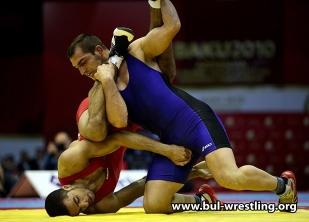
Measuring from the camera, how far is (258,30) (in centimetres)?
1188

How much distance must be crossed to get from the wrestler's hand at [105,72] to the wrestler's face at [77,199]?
75 cm

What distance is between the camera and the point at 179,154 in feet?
17.4

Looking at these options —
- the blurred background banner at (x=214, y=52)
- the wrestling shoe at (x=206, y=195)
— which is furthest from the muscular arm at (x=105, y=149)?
the blurred background banner at (x=214, y=52)

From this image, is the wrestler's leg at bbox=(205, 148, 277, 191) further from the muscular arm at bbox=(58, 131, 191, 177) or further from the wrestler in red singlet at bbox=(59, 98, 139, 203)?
the wrestler in red singlet at bbox=(59, 98, 139, 203)

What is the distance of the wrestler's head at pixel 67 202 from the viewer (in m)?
5.16

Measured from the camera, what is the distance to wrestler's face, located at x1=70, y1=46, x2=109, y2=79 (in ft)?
17.4

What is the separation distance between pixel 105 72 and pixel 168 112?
498 millimetres

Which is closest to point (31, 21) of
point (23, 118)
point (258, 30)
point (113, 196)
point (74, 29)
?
point (23, 118)

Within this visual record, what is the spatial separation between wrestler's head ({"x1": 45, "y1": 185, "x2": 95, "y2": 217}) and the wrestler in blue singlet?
1.70ft

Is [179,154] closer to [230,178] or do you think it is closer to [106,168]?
[230,178]

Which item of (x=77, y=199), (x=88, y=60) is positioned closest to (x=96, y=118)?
(x=88, y=60)

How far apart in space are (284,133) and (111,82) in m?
5.87

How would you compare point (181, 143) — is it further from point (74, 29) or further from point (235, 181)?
point (74, 29)

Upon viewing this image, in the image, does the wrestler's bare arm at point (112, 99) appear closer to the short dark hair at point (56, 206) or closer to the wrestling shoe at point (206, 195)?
the short dark hair at point (56, 206)
